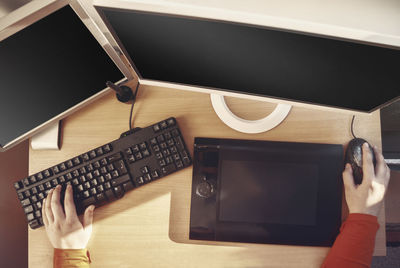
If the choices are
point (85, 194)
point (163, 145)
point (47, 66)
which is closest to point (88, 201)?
point (85, 194)

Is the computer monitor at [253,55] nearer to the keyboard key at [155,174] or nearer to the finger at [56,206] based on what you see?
the keyboard key at [155,174]

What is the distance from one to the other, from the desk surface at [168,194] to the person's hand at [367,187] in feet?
0.21

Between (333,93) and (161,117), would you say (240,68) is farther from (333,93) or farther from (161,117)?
(161,117)

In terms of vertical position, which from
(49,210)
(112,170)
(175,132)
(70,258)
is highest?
(175,132)

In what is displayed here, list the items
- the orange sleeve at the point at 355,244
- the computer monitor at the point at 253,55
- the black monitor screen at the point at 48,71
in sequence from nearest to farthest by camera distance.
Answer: the computer monitor at the point at 253,55, the black monitor screen at the point at 48,71, the orange sleeve at the point at 355,244

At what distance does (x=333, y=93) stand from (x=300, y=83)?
0.08 meters

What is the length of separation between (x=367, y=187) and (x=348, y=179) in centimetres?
→ 5

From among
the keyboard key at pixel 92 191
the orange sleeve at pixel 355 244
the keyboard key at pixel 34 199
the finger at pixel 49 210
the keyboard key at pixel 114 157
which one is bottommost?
the orange sleeve at pixel 355 244

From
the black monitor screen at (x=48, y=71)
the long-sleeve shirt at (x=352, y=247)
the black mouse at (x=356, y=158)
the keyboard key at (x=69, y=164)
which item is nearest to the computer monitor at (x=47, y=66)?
the black monitor screen at (x=48, y=71)

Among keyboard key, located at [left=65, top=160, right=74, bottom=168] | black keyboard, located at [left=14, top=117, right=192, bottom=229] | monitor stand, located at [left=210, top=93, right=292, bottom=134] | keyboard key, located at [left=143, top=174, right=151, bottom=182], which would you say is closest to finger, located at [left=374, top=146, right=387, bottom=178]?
monitor stand, located at [left=210, top=93, right=292, bottom=134]

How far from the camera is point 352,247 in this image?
70 cm

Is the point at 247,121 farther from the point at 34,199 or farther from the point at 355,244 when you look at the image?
the point at 34,199

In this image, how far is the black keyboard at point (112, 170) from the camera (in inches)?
29.7

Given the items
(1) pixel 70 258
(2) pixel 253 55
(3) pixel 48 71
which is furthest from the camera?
(1) pixel 70 258
